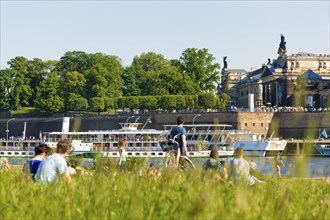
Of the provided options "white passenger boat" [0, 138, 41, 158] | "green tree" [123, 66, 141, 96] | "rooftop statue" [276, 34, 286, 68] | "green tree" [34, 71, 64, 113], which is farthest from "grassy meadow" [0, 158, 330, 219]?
"rooftop statue" [276, 34, 286, 68]

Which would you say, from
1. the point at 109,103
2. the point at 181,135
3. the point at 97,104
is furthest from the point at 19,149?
the point at 181,135

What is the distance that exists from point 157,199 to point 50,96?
7528 cm

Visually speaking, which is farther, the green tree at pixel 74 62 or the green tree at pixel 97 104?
the green tree at pixel 74 62

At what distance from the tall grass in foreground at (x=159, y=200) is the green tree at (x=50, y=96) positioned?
7263 cm

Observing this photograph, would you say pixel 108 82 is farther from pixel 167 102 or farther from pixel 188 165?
pixel 188 165

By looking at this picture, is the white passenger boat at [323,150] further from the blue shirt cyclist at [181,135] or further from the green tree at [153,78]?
the blue shirt cyclist at [181,135]

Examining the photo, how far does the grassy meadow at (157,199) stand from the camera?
485cm

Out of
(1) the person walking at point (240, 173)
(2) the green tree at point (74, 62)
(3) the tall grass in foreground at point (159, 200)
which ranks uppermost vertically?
(2) the green tree at point (74, 62)

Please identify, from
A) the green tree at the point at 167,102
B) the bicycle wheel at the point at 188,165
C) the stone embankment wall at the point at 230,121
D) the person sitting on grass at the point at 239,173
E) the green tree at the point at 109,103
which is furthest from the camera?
the green tree at the point at 109,103

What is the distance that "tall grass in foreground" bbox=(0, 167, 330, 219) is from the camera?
15.9 feet

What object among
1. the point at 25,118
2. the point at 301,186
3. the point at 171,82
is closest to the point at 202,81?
the point at 171,82

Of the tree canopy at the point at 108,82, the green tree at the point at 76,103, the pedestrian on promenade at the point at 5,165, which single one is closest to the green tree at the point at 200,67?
the tree canopy at the point at 108,82

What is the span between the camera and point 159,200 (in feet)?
18.2

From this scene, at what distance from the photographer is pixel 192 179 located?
6453mm
